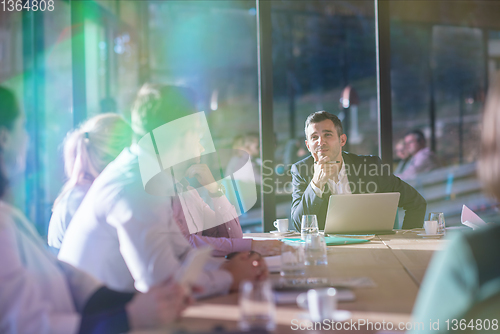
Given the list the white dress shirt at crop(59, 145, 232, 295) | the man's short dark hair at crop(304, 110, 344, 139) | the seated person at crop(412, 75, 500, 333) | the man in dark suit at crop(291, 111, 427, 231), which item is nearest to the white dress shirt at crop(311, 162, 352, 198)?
the man in dark suit at crop(291, 111, 427, 231)

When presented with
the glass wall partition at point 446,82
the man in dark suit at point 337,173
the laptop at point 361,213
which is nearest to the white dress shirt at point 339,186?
the man in dark suit at point 337,173

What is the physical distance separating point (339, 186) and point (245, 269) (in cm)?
162

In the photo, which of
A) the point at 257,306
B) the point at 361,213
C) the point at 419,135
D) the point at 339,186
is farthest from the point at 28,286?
the point at 419,135

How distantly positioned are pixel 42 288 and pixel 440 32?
9468mm

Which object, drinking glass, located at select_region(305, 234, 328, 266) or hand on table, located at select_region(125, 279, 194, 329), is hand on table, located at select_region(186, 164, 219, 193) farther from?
hand on table, located at select_region(125, 279, 194, 329)

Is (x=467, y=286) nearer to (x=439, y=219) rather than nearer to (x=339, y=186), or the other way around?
(x=439, y=219)

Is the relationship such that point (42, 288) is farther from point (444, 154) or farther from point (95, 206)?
point (444, 154)

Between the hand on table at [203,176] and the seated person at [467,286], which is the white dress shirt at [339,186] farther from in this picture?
the seated person at [467,286]

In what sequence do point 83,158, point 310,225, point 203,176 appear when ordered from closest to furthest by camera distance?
point 310,225, point 83,158, point 203,176

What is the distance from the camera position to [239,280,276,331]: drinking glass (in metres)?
0.99

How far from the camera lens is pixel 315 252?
5.96 feet

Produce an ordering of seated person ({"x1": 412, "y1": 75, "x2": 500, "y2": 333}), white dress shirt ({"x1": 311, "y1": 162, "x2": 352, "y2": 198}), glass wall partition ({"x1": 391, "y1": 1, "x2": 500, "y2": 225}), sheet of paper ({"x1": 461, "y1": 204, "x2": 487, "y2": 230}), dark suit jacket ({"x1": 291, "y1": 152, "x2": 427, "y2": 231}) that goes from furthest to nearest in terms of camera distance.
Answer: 1. glass wall partition ({"x1": 391, "y1": 1, "x2": 500, "y2": 225})
2. dark suit jacket ({"x1": 291, "y1": 152, "x2": 427, "y2": 231})
3. white dress shirt ({"x1": 311, "y1": 162, "x2": 352, "y2": 198})
4. sheet of paper ({"x1": 461, "y1": 204, "x2": 487, "y2": 230})
5. seated person ({"x1": 412, "y1": 75, "x2": 500, "y2": 333})

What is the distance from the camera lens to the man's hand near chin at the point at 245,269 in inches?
57.9

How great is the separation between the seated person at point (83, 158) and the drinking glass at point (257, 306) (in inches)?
67.5
